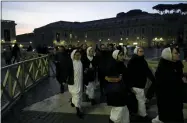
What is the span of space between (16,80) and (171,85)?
4.56 meters

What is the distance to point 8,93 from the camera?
6.88m

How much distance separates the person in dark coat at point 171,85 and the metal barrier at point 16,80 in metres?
3.66

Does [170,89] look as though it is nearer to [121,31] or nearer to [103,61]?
[103,61]

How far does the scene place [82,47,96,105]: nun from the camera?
6.89 meters

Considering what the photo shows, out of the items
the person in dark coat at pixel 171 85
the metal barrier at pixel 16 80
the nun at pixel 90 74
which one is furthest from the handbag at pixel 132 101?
the metal barrier at pixel 16 80

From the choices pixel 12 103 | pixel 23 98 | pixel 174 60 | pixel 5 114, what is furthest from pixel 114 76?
pixel 23 98

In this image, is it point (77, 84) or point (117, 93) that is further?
point (77, 84)

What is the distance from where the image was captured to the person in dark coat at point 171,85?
4652 mm

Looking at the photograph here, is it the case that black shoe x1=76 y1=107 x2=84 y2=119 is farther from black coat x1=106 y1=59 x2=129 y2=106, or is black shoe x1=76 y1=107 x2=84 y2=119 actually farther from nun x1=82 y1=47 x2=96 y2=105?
black coat x1=106 y1=59 x2=129 y2=106

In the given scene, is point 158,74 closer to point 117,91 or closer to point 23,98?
point 117,91

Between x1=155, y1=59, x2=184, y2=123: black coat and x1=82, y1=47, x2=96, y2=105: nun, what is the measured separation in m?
2.43

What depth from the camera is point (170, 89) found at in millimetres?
4680

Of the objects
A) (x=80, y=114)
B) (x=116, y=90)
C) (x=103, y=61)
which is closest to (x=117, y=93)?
(x=116, y=90)

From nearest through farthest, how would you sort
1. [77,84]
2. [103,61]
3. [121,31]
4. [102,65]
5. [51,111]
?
[77,84], [51,111], [102,65], [103,61], [121,31]
